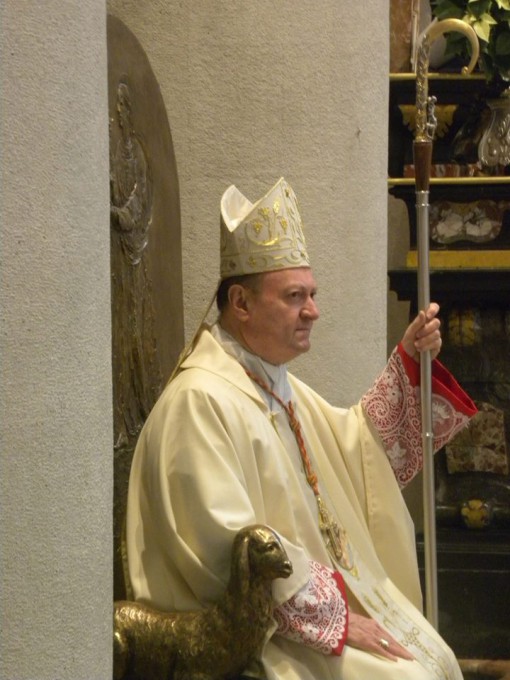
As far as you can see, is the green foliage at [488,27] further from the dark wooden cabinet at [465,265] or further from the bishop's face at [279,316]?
the bishop's face at [279,316]

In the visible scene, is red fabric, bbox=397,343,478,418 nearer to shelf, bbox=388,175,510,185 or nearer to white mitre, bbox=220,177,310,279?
white mitre, bbox=220,177,310,279

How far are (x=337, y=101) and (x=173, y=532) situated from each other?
2.24m

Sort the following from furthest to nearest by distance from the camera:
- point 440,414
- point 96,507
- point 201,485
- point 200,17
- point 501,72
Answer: point 501,72
point 200,17
point 440,414
point 201,485
point 96,507

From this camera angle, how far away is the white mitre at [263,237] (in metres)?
3.67

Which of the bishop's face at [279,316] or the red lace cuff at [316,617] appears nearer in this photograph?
the red lace cuff at [316,617]

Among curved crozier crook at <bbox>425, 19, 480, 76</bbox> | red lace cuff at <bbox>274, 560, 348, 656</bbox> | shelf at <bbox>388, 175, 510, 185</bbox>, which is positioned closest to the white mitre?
curved crozier crook at <bbox>425, 19, 480, 76</bbox>

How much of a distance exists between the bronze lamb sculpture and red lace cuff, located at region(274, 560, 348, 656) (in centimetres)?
10

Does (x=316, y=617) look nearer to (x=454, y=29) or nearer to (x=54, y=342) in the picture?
(x=54, y=342)

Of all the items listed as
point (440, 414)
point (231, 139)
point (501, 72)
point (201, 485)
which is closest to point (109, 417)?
point (201, 485)

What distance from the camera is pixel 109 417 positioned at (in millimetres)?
2666

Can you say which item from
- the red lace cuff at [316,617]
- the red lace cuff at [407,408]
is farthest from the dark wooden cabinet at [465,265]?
the red lace cuff at [316,617]

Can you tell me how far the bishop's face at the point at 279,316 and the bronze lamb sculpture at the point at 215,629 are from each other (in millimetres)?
662

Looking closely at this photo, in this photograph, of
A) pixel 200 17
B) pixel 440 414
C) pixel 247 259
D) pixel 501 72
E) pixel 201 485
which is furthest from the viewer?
pixel 501 72

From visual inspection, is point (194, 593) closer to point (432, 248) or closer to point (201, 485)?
point (201, 485)
